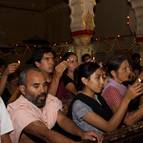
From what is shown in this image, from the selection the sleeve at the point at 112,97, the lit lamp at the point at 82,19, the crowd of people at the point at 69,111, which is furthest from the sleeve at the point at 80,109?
the lit lamp at the point at 82,19

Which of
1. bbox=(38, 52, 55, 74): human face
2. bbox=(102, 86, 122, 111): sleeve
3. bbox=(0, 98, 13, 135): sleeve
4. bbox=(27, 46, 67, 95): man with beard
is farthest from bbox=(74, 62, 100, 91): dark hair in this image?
bbox=(0, 98, 13, 135): sleeve

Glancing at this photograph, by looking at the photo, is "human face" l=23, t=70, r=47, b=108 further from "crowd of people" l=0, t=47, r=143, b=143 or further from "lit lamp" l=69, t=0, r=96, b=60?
"lit lamp" l=69, t=0, r=96, b=60

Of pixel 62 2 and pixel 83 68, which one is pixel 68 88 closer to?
pixel 83 68

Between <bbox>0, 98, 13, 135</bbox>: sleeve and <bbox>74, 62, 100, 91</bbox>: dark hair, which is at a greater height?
<bbox>74, 62, 100, 91</bbox>: dark hair

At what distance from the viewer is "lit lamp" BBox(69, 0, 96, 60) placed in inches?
281

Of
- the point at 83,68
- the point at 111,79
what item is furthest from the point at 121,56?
the point at 83,68

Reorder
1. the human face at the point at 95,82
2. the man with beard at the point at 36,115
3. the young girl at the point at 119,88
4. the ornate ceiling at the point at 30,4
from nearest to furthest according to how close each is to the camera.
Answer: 1. the man with beard at the point at 36,115
2. the human face at the point at 95,82
3. the young girl at the point at 119,88
4. the ornate ceiling at the point at 30,4

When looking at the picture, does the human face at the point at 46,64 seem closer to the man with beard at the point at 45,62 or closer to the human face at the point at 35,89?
the man with beard at the point at 45,62

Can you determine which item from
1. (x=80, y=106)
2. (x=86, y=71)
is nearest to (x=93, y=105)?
(x=80, y=106)

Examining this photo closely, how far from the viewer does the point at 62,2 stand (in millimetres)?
13750

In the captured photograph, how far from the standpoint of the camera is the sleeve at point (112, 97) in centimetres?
281

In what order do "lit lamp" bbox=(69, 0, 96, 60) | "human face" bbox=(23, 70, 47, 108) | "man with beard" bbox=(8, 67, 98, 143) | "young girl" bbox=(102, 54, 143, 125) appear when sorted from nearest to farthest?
"man with beard" bbox=(8, 67, 98, 143)
"human face" bbox=(23, 70, 47, 108)
"young girl" bbox=(102, 54, 143, 125)
"lit lamp" bbox=(69, 0, 96, 60)

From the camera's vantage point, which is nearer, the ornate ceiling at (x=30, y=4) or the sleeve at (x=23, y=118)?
the sleeve at (x=23, y=118)

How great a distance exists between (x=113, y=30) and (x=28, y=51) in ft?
8.68
